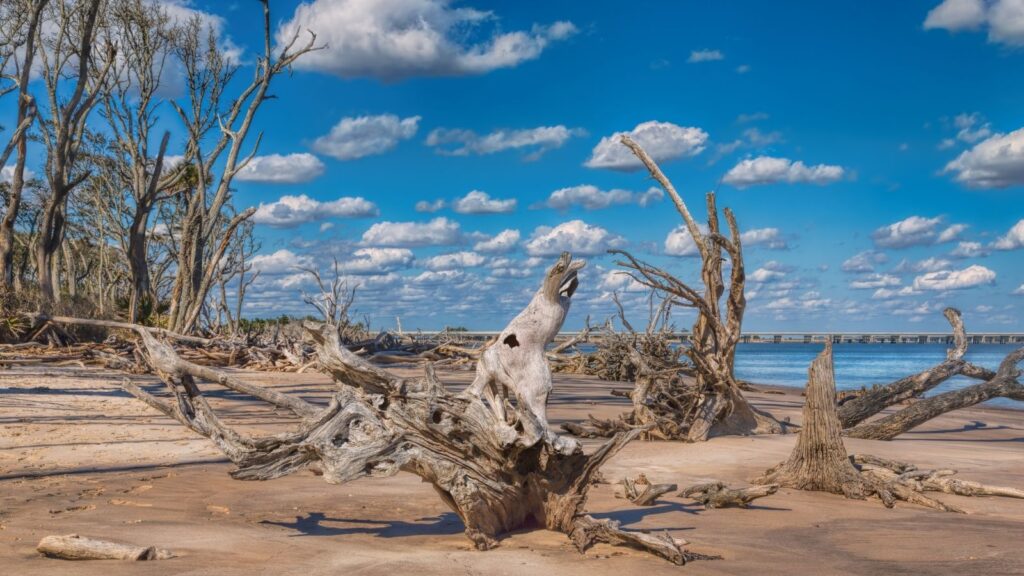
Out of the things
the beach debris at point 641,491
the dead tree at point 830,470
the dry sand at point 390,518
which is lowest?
the dry sand at point 390,518

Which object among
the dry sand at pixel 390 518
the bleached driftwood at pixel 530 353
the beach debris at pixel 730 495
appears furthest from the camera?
the beach debris at pixel 730 495

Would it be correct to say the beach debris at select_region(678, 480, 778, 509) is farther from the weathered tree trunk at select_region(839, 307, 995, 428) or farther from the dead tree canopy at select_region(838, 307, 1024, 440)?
the weathered tree trunk at select_region(839, 307, 995, 428)

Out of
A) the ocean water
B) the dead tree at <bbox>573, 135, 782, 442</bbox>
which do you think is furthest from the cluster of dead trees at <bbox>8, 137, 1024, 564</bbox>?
the ocean water

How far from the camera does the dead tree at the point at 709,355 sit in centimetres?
955

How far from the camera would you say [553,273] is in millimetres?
5352

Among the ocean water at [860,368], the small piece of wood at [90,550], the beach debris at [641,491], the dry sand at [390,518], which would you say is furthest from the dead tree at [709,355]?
the ocean water at [860,368]

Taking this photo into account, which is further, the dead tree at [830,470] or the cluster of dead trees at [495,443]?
the dead tree at [830,470]

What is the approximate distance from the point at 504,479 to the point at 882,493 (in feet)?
10.7

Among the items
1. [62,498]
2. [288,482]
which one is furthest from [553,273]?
[62,498]

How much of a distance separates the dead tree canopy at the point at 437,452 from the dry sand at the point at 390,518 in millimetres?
167

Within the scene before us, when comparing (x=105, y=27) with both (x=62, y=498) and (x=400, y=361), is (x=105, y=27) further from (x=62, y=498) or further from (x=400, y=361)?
(x=62, y=498)

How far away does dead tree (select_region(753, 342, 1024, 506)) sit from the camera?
6.70 m

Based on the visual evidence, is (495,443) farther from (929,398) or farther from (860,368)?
(860,368)

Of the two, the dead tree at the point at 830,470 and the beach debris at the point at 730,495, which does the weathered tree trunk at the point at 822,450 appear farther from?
the beach debris at the point at 730,495
